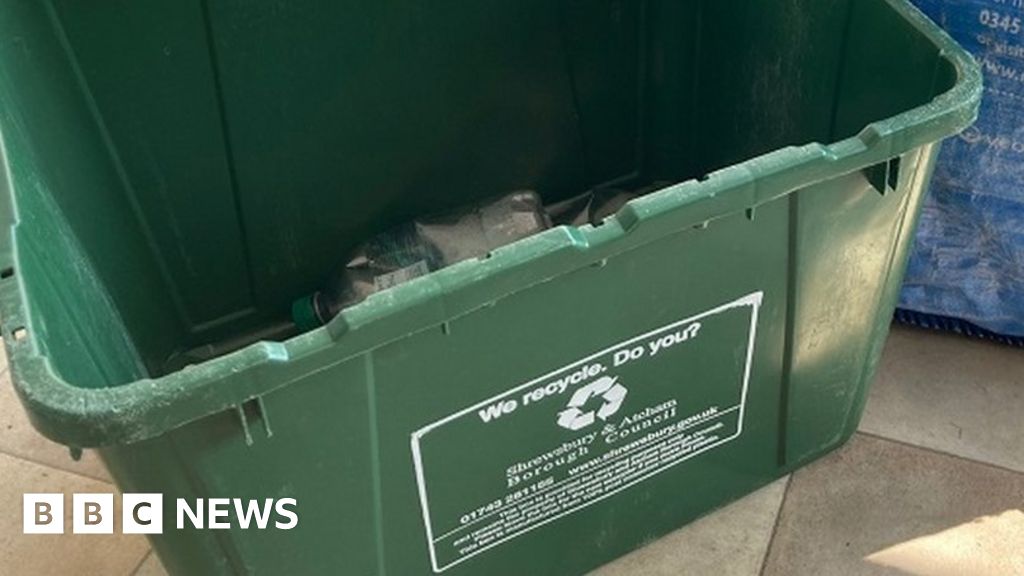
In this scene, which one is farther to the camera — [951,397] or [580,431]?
[951,397]

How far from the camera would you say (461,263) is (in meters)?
0.80

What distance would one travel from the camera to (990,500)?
1.20 m

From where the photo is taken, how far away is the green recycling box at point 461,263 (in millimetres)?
828

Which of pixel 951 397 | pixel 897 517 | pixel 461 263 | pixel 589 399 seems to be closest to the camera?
pixel 461 263

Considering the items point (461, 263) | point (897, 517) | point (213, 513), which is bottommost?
point (897, 517)

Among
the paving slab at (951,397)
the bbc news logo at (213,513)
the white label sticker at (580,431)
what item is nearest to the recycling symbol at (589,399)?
the white label sticker at (580,431)

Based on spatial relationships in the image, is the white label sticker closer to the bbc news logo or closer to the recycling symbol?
the recycling symbol

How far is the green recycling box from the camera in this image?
83cm

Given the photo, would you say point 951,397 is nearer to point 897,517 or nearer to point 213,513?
point 897,517

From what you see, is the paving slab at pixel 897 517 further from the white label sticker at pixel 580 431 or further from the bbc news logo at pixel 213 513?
the bbc news logo at pixel 213 513

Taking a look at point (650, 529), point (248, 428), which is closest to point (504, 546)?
point (650, 529)

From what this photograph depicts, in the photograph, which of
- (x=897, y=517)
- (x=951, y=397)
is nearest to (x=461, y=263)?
(x=897, y=517)

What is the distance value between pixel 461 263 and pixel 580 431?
0.26 metres

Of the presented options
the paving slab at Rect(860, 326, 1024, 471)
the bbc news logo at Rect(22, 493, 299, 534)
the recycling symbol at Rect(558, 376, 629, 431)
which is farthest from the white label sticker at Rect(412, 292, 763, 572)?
the paving slab at Rect(860, 326, 1024, 471)
